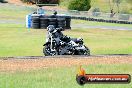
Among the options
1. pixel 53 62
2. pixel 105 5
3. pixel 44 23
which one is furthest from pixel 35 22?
pixel 105 5

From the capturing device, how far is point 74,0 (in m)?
78.4

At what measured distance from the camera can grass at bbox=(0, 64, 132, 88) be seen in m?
11.5

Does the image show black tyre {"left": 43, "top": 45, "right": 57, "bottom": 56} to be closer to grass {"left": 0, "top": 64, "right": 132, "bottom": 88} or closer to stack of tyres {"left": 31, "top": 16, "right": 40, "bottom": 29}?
grass {"left": 0, "top": 64, "right": 132, "bottom": 88}

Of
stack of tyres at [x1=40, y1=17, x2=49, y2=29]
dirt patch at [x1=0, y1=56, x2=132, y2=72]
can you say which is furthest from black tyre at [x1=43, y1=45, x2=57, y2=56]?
stack of tyres at [x1=40, y1=17, x2=49, y2=29]

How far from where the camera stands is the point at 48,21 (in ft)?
125

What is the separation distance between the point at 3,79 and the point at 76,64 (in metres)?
5.04

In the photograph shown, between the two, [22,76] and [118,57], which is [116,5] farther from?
[22,76]

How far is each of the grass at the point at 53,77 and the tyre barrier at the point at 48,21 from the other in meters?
21.7

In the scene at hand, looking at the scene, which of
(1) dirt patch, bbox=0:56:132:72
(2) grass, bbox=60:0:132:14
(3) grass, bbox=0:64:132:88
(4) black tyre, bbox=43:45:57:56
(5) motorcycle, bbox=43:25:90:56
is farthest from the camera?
(2) grass, bbox=60:0:132:14

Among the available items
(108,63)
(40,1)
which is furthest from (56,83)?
(40,1)

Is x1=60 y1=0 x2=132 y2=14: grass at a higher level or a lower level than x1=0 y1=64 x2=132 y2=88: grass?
lower

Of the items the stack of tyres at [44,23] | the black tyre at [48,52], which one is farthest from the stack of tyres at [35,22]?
the black tyre at [48,52]

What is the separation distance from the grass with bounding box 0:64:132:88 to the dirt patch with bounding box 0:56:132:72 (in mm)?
961

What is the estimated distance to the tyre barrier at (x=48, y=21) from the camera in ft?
124
